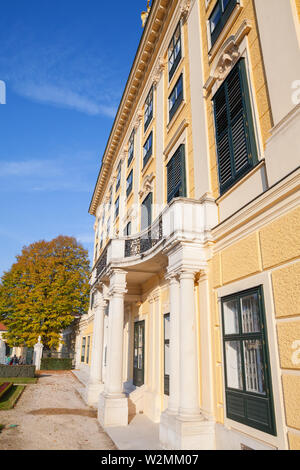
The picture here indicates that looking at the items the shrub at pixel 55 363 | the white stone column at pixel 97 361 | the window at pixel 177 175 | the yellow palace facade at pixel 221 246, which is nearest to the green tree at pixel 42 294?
the shrub at pixel 55 363

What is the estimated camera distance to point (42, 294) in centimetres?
3120

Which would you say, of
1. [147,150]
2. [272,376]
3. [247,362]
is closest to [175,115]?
[147,150]

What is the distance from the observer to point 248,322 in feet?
20.4

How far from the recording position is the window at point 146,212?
1313 cm

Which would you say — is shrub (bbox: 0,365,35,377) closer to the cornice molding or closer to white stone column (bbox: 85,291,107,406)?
white stone column (bbox: 85,291,107,406)

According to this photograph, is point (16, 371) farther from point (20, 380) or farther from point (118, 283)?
point (118, 283)

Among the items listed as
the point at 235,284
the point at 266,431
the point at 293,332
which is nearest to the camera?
the point at 293,332

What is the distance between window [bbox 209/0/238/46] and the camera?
27.1ft

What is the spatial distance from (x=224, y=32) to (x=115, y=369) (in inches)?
406

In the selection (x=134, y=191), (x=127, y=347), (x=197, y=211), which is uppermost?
(x=134, y=191)

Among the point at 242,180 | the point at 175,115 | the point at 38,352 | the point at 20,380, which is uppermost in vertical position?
the point at 175,115

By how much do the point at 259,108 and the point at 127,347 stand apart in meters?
11.8
